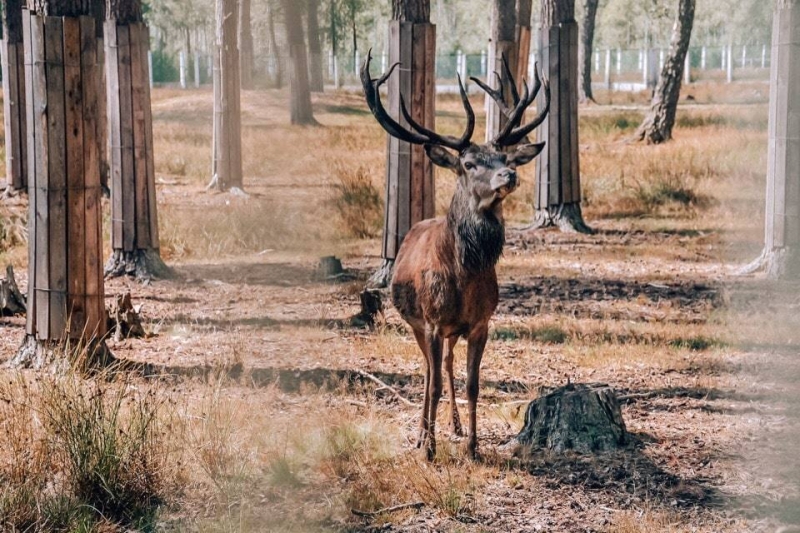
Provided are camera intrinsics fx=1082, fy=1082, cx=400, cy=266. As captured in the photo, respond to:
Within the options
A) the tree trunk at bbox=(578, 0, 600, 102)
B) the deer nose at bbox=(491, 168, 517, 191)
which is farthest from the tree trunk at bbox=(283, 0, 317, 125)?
the tree trunk at bbox=(578, 0, 600, 102)

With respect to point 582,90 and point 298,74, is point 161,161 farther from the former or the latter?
point 582,90

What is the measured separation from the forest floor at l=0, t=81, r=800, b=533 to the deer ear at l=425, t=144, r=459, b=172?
0.31 meters

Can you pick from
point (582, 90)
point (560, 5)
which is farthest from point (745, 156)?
point (582, 90)

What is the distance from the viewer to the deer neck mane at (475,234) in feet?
19.7

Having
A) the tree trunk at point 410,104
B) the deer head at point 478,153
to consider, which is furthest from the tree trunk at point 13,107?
the deer head at point 478,153

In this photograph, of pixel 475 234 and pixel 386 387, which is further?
pixel 386 387

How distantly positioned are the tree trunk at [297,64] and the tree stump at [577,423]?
4979 millimetres

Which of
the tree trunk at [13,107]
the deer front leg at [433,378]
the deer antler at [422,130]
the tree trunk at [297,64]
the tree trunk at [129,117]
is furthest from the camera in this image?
the tree trunk at [13,107]

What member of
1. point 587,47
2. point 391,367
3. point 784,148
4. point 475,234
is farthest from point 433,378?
point 587,47

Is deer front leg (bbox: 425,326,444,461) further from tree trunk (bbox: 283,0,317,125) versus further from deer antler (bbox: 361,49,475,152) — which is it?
tree trunk (bbox: 283,0,317,125)

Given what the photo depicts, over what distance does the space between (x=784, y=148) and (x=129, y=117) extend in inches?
265

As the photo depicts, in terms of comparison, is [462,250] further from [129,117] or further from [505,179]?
[129,117]

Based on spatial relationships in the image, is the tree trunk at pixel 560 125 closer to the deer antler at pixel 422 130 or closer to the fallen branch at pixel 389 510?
the deer antler at pixel 422 130

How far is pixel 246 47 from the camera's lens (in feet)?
6.50
